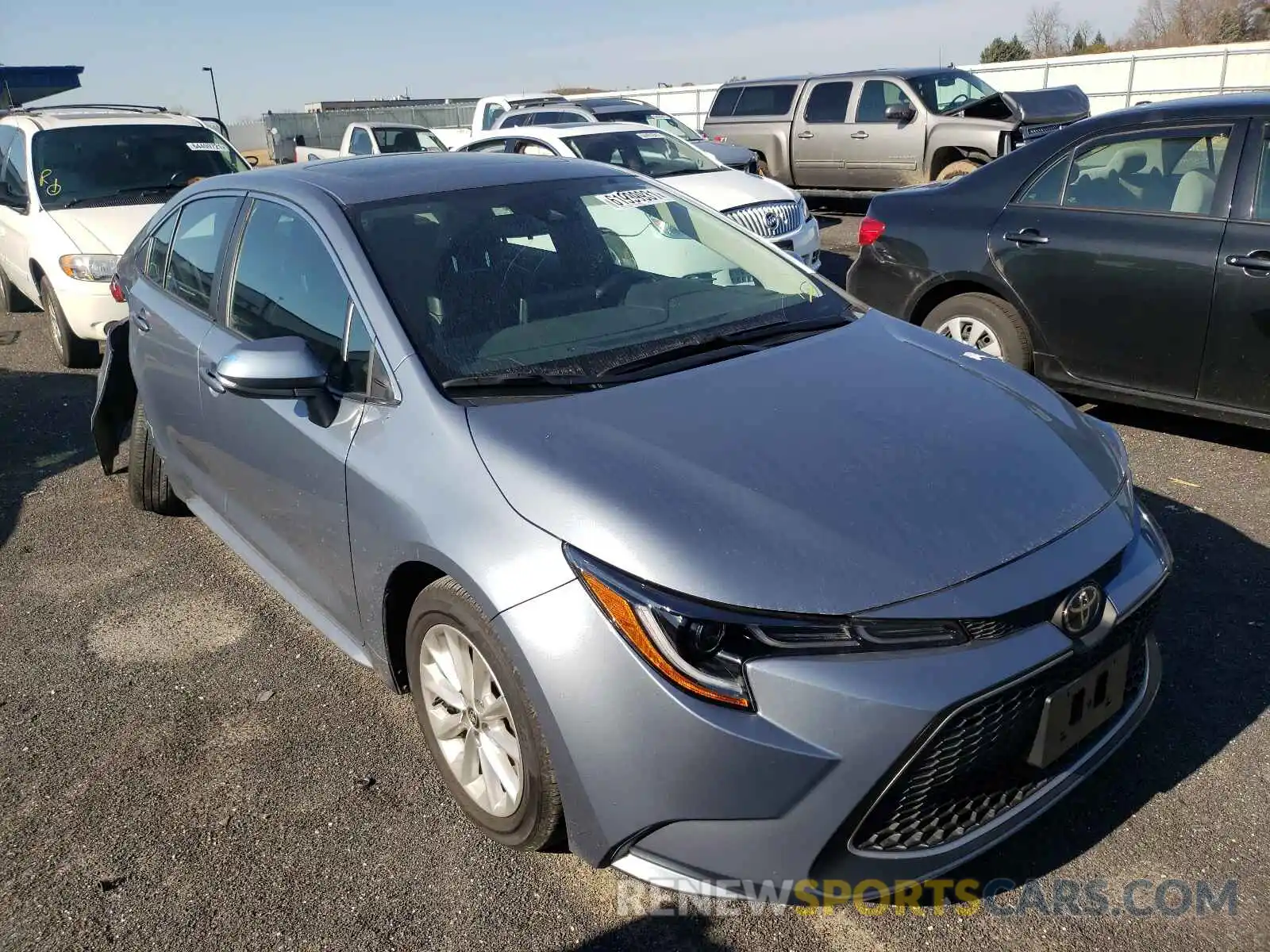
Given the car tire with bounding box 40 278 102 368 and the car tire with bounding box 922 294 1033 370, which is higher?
the car tire with bounding box 922 294 1033 370

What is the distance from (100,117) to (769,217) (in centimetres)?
575

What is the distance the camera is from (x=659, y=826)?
208 cm

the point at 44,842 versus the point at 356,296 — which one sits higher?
the point at 356,296

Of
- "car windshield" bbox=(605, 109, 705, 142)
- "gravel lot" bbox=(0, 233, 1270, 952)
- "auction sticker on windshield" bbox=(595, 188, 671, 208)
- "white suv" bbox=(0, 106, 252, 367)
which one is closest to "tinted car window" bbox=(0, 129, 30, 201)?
"white suv" bbox=(0, 106, 252, 367)

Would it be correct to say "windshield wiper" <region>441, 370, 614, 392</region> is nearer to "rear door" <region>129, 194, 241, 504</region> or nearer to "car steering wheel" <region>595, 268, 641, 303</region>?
"car steering wheel" <region>595, 268, 641, 303</region>

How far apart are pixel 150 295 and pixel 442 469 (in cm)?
248

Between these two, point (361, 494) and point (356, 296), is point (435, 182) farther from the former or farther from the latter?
point (361, 494)

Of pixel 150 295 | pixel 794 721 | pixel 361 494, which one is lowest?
pixel 794 721

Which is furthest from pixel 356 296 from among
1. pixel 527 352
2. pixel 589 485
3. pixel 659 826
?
pixel 659 826

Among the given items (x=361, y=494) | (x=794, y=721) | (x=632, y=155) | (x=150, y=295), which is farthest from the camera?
(x=632, y=155)

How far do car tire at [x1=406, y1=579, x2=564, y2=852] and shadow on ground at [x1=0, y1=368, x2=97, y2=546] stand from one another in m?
3.23

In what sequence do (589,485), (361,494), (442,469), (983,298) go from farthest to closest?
(983,298), (361,494), (442,469), (589,485)

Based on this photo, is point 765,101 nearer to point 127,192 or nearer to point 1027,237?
point 127,192

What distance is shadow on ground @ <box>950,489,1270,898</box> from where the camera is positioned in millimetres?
2535
